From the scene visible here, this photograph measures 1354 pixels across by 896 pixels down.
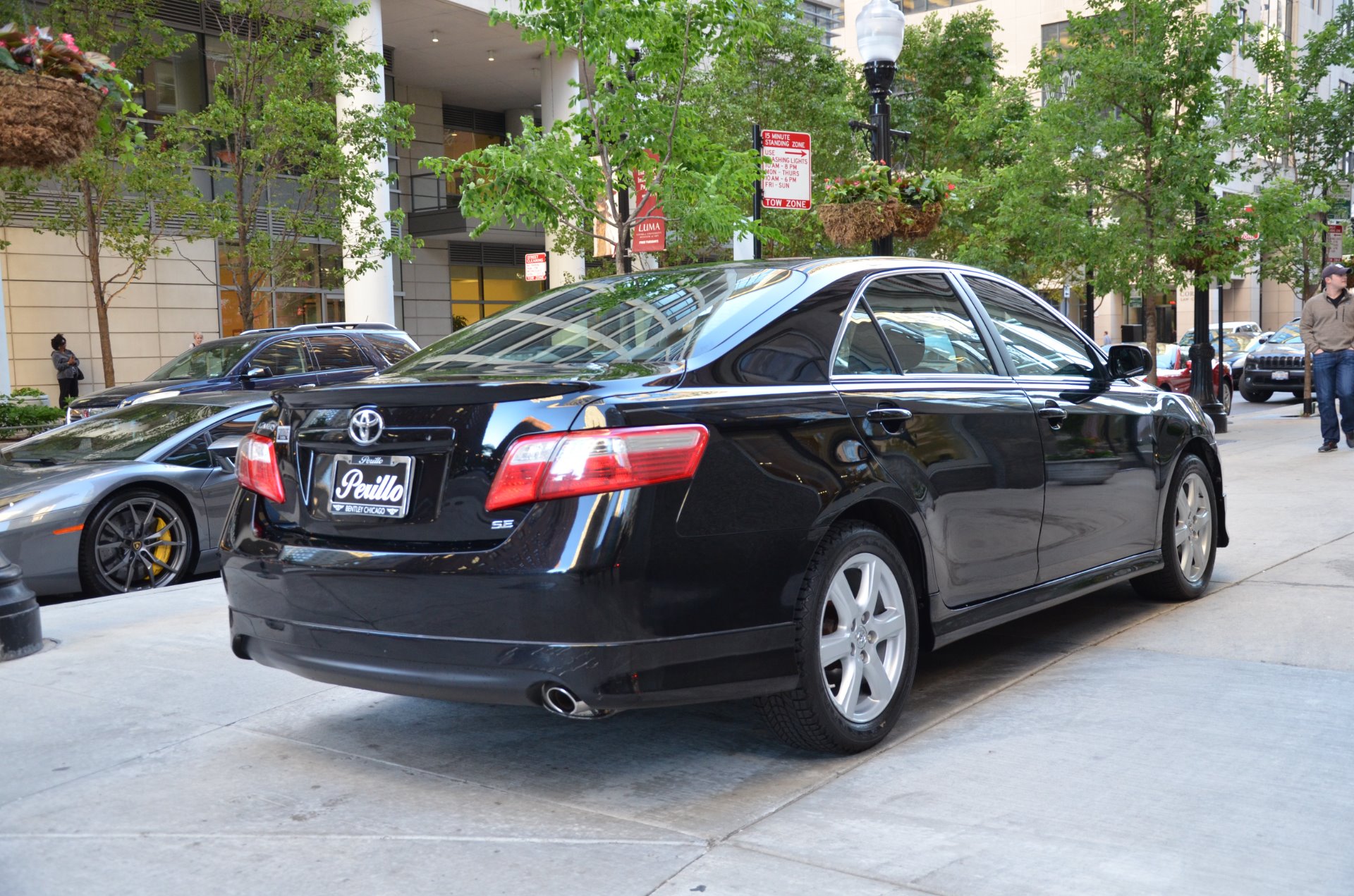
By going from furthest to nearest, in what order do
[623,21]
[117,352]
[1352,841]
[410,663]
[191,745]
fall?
[117,352] < [623,21] < [191,745] < [410,663] < [1352,841]

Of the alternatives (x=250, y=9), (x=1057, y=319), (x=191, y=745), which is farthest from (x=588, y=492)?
(x=250, y=9)

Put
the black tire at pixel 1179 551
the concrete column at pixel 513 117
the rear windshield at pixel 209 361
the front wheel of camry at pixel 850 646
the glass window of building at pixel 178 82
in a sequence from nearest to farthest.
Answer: the front wheel of camry at pixel 850 646, the black tire at pixel 1179 551, the rear windshield at pixel 209 361, the glass window of building at pixel 178 82, the concrete column at pixel 513 117

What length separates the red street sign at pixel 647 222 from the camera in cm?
1141

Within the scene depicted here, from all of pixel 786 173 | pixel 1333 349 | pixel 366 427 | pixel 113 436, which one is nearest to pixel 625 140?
pixel 786 173

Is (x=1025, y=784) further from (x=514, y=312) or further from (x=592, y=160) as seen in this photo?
(x=592, y=160)

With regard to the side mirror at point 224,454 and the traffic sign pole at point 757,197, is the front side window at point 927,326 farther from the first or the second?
the traffic sign pole at point 757,197

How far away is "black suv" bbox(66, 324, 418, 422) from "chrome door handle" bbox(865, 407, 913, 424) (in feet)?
36.3

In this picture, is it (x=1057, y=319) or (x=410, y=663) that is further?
(x=1057, y=319)

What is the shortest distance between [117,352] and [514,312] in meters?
23.7

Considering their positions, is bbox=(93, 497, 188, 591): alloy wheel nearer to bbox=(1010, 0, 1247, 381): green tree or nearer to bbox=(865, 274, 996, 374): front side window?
bbox=(865, 274, 996, 374): front side window

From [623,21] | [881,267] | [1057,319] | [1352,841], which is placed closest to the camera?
[1352,841]

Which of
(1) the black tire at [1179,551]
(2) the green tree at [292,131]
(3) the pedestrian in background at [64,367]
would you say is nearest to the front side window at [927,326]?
(1) the black tire at [1179,551]

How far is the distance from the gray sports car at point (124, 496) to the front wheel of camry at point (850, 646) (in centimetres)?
519

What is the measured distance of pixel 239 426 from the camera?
8.91 m
